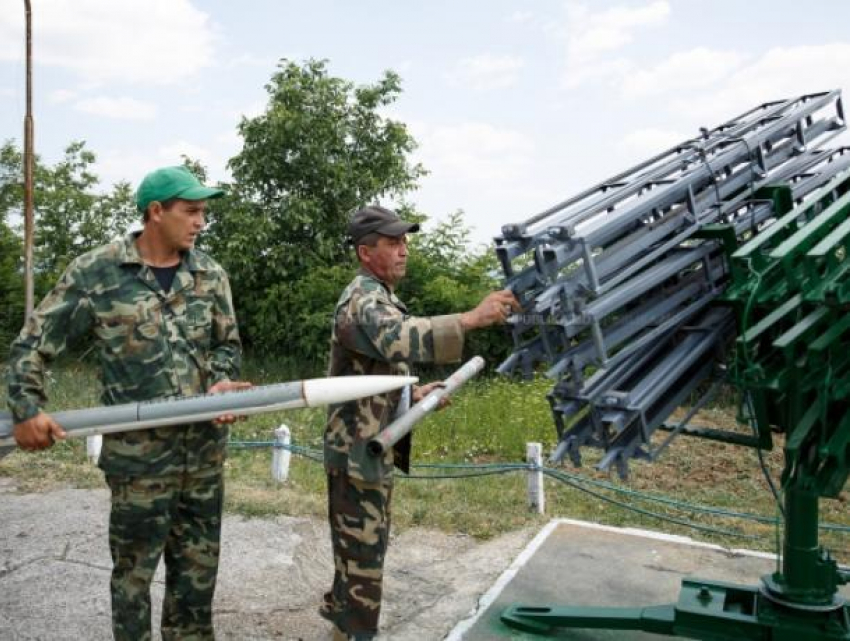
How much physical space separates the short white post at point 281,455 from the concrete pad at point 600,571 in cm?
239

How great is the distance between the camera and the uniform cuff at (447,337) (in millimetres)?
3449

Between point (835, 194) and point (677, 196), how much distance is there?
2.74 ft

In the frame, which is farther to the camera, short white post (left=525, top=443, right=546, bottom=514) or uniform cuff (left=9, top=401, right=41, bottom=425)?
short white post (left=525, top=443, right=546, bottom=514)

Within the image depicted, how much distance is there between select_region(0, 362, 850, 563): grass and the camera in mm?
6547

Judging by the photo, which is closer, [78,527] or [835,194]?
[835,194]

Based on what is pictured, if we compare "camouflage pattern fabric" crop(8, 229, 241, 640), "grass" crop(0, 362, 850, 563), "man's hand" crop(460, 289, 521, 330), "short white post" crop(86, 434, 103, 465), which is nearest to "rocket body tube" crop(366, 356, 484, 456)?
"man's hand" crop(460, 289, 521, 330)

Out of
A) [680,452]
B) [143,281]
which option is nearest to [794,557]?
[143,281]

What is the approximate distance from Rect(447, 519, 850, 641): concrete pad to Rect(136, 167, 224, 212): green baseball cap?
2589 millimetres

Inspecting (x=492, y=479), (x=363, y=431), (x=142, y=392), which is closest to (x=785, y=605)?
(x=363, y=431)

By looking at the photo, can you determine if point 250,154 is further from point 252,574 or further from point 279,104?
point 252,574

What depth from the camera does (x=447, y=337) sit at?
3.45m

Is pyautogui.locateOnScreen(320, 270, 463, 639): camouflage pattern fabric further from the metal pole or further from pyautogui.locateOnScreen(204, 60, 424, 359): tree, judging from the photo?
the metal pole

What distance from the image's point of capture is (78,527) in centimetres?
617

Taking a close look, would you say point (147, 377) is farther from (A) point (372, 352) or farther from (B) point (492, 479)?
(B) point (492, 479)
